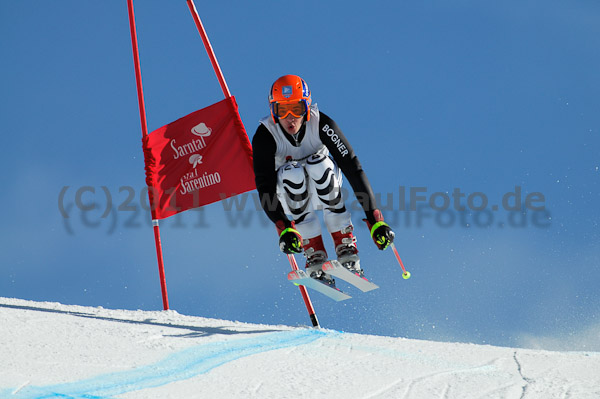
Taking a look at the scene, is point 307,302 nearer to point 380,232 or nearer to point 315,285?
point 315,285

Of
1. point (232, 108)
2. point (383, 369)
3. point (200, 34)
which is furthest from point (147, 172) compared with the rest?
point (383, 369)

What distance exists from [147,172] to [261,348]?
3.74m

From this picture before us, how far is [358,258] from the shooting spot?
599cm

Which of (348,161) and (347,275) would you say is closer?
(347,275)

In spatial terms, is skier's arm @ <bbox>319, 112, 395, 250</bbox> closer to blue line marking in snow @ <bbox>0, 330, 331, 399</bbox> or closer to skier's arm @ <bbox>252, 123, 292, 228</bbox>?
skier's arm @ <bbox>252, 123, 292, 228</bbox>

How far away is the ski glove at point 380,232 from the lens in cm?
572

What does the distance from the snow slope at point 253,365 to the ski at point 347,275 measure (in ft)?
1.60

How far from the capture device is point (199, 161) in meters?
8.19

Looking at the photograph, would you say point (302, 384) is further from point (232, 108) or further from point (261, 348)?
point (232, 108)

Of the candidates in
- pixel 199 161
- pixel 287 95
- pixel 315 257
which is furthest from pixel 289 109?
pixel 199 161

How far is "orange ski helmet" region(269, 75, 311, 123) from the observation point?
5953 millimetres

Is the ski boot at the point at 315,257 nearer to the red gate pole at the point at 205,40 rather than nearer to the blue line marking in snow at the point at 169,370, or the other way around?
the blue line marking in snow at the point at 169,370

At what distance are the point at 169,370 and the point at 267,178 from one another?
212 cm

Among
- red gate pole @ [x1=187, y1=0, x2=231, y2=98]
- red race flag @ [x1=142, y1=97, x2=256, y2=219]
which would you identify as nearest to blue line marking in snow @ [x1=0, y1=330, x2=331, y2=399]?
red race flag @ [x1=142, y1=97, x2=256, y2=219]
